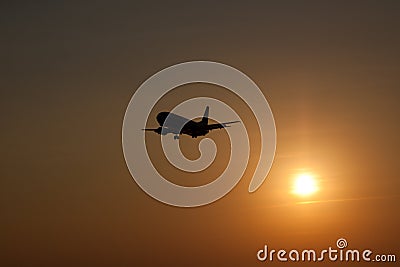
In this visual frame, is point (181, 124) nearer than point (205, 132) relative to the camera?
No

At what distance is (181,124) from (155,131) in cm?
1217

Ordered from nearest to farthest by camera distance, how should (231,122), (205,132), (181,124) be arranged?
1. (231,122)
2. (205,132)
3. (181,124)

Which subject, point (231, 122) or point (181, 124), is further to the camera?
point (181, 124)

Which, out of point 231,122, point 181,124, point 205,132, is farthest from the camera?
point 181,124

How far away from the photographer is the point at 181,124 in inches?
7416

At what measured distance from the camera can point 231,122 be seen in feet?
545

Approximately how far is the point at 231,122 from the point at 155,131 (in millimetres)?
21749

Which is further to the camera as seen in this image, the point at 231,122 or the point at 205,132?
the point at 205,132

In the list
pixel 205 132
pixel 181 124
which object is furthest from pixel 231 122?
pixel 181 124

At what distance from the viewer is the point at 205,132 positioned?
579 feet

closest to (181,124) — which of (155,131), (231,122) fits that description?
(155,131)

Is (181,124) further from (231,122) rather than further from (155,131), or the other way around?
(231,122)

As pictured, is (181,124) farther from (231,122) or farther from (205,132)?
(231,122)

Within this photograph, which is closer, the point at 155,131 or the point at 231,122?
the point at 231,122
